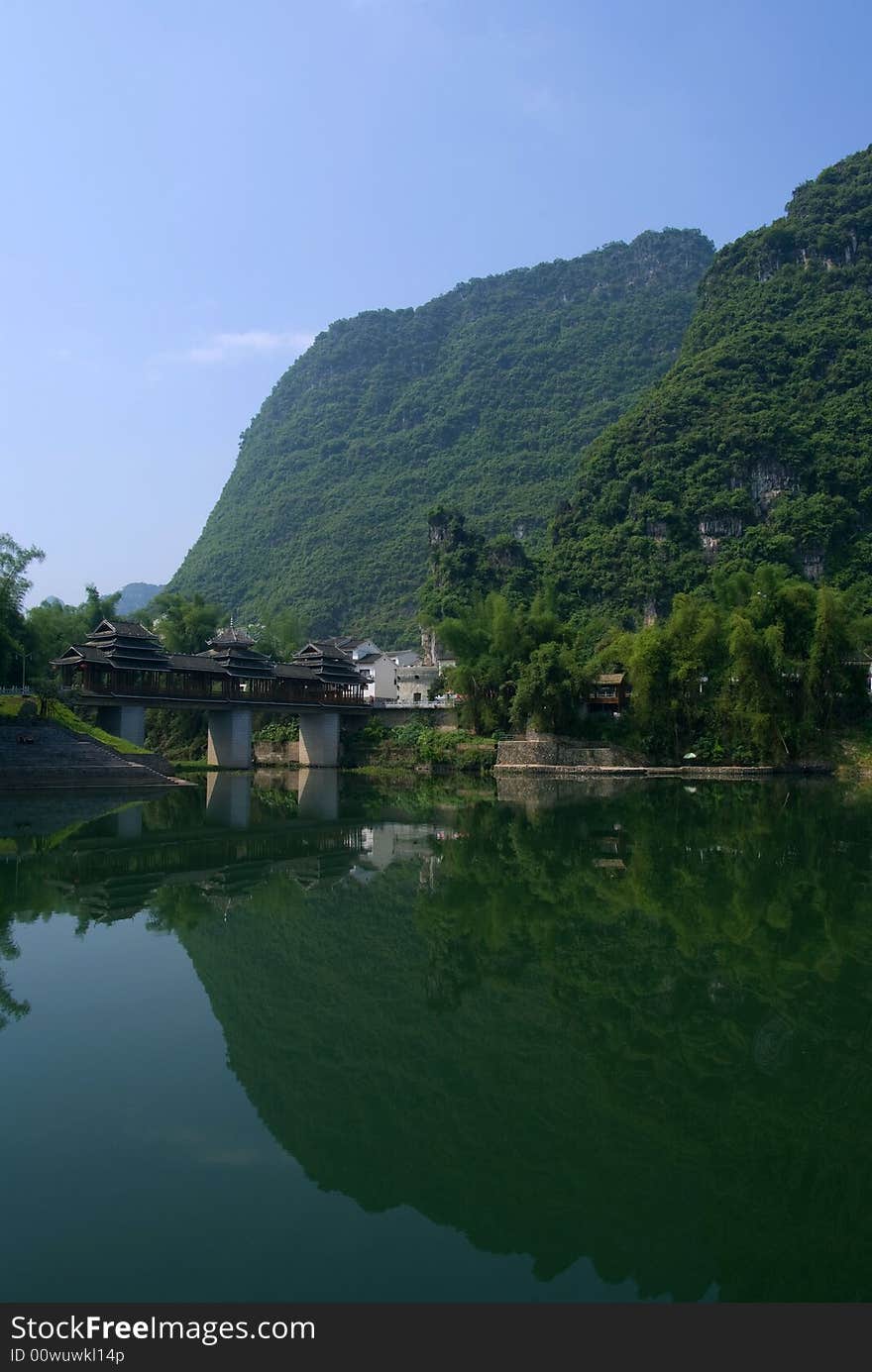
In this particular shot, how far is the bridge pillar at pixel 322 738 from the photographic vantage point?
5406cm

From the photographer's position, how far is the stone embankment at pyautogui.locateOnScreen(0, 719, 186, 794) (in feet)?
108

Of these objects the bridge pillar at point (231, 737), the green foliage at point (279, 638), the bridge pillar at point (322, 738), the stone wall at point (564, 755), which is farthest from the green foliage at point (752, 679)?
the green foliage at point (279, 638)

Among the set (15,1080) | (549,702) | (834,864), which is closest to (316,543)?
(549,702)

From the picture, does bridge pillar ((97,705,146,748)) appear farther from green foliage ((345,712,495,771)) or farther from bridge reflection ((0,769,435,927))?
green foliage ((345,712,495,771))

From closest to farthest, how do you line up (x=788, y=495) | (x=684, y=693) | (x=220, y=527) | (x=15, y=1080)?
(x=15, y=1080) → (x=684, y=693) → (x=788, y=495) → (x=220, y=527)

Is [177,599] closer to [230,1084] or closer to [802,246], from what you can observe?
[230,1084]

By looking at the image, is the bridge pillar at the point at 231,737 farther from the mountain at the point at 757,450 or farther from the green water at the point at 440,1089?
the mountain at the point at 757,450

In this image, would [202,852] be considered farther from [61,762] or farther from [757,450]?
[757,450]

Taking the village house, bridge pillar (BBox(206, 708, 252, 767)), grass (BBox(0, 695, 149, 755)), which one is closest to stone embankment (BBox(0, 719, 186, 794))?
grass (BBox(0, 695, 149, 755))

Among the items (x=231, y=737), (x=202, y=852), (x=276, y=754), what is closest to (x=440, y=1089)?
(x=202, y=852)

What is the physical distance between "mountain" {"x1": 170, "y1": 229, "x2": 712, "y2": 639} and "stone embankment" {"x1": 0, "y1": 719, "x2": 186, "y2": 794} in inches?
2730

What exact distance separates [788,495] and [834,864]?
204 ft

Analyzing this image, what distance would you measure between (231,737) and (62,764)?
15947mm

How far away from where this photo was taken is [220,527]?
150m
